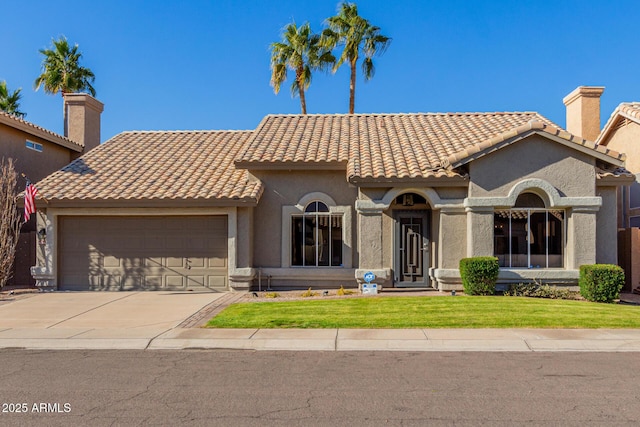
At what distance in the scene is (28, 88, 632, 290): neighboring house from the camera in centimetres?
1420

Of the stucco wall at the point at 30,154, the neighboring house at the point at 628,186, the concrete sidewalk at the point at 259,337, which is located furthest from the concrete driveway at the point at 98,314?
the neighboring house at the point at 628,186

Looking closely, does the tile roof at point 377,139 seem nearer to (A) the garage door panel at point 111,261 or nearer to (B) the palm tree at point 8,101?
(A) the garage door panel at point 111,261

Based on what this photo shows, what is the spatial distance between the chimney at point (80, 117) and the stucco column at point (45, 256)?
7.68 meters

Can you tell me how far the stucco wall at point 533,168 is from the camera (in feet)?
46.4

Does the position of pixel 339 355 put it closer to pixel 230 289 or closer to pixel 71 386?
pixel 71 386

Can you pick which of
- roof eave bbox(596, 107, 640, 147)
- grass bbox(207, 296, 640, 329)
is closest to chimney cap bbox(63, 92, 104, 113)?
grass bbox(207, 296, 640, 329)

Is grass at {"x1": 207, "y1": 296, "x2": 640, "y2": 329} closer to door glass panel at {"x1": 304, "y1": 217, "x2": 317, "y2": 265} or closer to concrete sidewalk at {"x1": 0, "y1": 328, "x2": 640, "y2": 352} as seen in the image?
concrete sidewalk at {"x1": 0, "y1": 328, "x2": 640, "y2": 352}

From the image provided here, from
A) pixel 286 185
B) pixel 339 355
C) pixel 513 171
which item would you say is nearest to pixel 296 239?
pixel 286 185

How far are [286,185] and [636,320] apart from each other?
9985mm

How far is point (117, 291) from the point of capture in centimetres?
1588

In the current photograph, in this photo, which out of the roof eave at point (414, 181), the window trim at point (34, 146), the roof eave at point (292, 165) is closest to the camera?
the roof eave at point (414, 181)

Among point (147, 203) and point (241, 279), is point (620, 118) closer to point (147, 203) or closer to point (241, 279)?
point (241, 279)

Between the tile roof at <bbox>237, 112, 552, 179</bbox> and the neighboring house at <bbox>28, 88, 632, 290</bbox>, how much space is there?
3.7 inches

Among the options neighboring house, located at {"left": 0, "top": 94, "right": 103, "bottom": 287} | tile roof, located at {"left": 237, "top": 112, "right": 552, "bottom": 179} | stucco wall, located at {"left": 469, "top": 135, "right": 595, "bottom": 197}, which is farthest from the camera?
neighboring house, located at {"left": 0, "top": 94, "right": 103, "bottom": 287}
